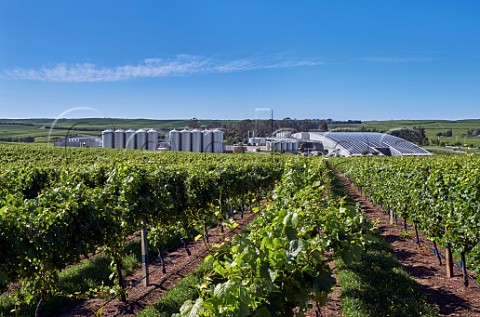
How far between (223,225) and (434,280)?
5.44 m

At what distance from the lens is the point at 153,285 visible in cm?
688

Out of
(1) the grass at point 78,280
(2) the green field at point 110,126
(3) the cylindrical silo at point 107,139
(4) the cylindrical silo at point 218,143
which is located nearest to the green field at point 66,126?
(2) the green field at point 110,126

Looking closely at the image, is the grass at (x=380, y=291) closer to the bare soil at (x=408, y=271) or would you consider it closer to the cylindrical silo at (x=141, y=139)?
the bare soil at (x=408, y=271)

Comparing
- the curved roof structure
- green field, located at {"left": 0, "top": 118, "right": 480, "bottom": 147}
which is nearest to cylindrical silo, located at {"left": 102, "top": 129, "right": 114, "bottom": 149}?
the curved roof structure

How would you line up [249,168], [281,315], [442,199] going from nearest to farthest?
[281,315] → [442,199] → [249,168]

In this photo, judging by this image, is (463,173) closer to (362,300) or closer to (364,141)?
(362,300)

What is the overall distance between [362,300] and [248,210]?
34.1ft

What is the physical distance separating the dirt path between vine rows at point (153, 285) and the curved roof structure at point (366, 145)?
6171 cm

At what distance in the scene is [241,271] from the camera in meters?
2.27

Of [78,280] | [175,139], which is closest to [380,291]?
Answer: [78,280]

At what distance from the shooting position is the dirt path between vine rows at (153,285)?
5871 millimetres

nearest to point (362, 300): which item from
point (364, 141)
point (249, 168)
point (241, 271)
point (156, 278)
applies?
point (156, 278)

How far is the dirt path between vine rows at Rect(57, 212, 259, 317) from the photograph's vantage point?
587cm

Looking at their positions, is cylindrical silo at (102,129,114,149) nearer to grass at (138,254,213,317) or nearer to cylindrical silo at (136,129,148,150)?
cylindrical silo at (136,129,148,150)
